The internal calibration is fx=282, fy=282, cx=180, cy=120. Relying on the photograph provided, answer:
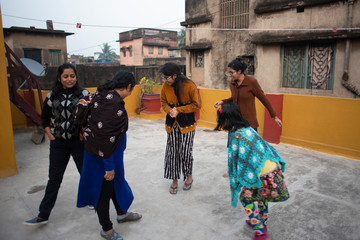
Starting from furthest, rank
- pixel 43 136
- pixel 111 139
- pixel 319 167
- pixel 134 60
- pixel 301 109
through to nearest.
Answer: pixel 134 60 → pixel 43 136 → pixel 301 109 → pixel 319 167 → pixel 111 139

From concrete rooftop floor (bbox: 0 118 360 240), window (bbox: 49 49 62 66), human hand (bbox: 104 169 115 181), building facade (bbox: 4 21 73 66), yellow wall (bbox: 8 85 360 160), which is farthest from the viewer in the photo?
window (bbox: 49 49 62 66)

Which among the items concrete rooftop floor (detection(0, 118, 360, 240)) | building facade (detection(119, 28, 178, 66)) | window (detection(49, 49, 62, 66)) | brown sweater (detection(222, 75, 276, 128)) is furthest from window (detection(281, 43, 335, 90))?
building facade (detection(119, 28, 178, 66))

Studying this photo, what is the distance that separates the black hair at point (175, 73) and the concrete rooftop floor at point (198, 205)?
1.35 metres

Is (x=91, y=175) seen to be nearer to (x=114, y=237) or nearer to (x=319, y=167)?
(x=114, y=237)

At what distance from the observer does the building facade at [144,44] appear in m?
30.1

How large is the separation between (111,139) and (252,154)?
1.18 m

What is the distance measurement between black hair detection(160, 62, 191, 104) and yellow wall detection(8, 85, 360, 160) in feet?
10.0

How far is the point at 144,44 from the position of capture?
29906mm

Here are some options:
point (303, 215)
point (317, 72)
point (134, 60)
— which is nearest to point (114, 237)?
point (303, 215)

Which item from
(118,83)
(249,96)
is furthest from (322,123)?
(118,83)

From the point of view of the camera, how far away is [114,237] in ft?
8.75

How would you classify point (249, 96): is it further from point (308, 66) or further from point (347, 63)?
point (308, 66)

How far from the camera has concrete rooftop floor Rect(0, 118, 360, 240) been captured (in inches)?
112

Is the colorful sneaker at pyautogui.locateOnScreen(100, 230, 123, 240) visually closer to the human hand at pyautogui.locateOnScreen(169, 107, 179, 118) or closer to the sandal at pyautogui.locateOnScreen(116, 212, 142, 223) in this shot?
the sandal at pyautogui.locateOnScreen(116, 212, 142, 223)
